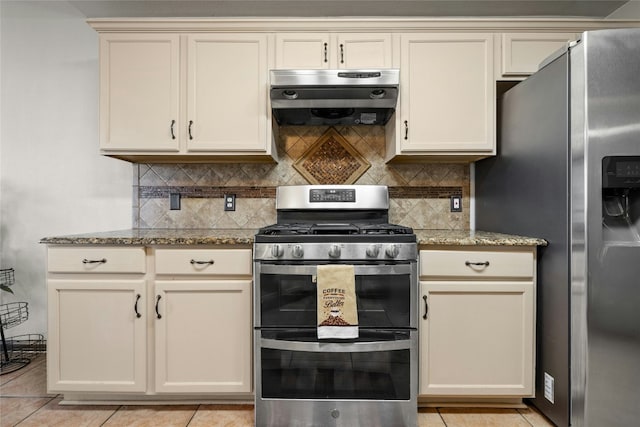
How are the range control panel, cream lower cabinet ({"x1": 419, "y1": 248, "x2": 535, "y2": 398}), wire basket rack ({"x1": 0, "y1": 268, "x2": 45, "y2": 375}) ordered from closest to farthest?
1. cream lower cabinet ({"x1": 419, "y1": 248, "x2": 535, "y2": 398})
2. the range control panel
3. wire basket rack ({"x1": 0, "y1": 268, "x2": 45, "y2": 375})

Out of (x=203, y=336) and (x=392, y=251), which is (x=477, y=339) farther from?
(x=203, y=336)

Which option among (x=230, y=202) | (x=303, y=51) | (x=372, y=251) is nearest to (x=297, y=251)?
(x=372, y=251)

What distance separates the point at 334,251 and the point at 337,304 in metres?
0.24

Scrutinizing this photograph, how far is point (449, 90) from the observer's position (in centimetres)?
202

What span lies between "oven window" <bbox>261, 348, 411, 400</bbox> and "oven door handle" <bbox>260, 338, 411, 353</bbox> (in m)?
0.03

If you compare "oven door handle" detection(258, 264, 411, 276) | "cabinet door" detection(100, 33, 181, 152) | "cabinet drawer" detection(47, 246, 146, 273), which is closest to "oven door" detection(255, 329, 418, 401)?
"oven door handle" detection(258, 264, 411, 276)

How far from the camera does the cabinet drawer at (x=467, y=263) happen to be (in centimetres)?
171

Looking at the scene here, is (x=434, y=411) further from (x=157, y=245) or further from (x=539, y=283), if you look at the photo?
(x=157, y=245)

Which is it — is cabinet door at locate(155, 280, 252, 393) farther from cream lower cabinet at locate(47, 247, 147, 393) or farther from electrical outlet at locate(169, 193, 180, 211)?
electrical outlet at locate(169, 193, 180, 211)

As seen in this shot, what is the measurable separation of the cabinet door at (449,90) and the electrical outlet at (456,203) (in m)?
0.43

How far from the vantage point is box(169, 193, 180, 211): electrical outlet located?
93.2 inches

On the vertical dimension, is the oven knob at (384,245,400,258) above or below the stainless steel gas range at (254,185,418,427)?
above

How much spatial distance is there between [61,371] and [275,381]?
1.08 meters

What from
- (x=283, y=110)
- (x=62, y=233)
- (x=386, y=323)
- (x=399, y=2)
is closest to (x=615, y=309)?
(x=386, y=323)
